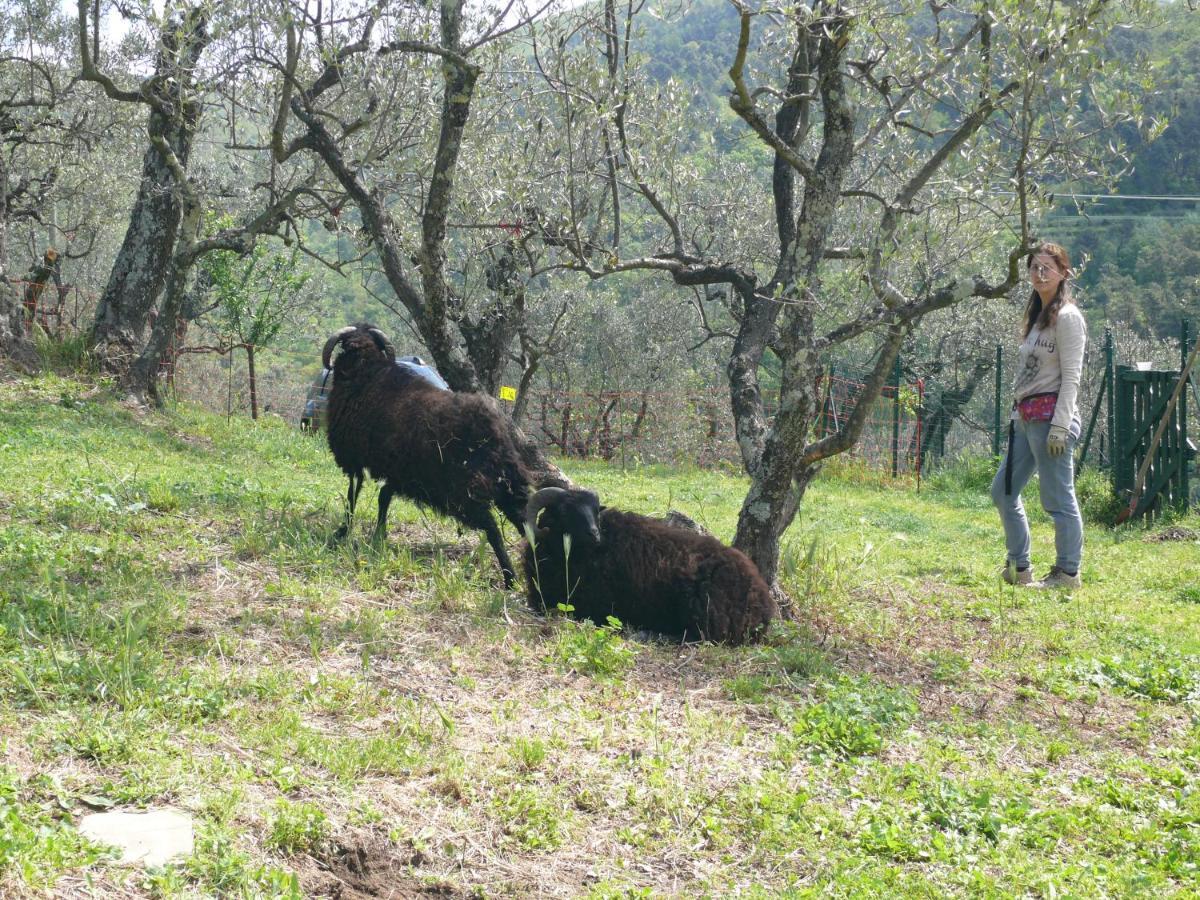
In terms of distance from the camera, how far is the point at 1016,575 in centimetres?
797

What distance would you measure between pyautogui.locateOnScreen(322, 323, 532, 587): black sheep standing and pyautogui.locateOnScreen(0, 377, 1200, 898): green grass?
0.40 metres

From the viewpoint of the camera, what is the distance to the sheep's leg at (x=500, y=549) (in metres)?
6.95

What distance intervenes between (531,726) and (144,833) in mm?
1735

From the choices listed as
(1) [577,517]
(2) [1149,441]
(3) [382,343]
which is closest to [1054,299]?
(1) [577,517]

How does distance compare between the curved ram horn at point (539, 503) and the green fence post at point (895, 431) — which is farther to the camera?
the green fence post at point (895, 431)

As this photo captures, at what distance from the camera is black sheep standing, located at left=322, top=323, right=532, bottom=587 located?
6980 mm

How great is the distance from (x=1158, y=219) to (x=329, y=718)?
42.7m

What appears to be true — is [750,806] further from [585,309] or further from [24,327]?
[585,309]

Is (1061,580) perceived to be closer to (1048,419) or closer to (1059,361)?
(1048,419)

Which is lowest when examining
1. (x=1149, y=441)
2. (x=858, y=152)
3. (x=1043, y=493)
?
(x=1043, y=493)

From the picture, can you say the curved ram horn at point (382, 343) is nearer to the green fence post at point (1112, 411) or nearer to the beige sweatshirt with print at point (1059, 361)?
the beige sweatshirt with print at point (1059, 361)

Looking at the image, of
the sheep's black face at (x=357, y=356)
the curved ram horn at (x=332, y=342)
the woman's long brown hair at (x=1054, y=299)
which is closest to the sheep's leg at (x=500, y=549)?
the sheep's black face at (x=357, y=356)

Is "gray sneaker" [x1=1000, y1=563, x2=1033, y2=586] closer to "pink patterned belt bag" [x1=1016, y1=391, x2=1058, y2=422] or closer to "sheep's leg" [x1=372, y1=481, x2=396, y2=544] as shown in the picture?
"pink patterned belt bag" [x1=1016, y1=391, x2=1058, y2=422]

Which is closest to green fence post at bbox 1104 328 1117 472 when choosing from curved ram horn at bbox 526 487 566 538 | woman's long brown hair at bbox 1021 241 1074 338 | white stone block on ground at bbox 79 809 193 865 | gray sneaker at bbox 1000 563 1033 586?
gray sneaker at bbox 1000 563 1033 586
